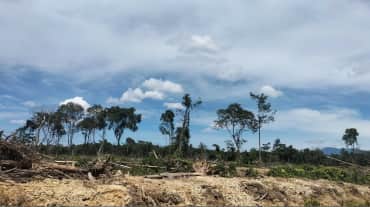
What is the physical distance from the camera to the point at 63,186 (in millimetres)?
8141

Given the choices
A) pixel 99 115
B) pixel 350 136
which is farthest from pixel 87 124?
pixel 350 136

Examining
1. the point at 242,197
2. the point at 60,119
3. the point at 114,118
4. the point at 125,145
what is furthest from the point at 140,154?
the point at 242,197

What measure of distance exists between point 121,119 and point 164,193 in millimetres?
46618

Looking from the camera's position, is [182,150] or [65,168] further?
[182,150]

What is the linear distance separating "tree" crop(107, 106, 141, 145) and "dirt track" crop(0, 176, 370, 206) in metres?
43.0

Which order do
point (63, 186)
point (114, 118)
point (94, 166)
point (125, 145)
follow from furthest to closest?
1. point (114, 118)
2. point (125, 145)
3. point (94, 166)
4. point (63, 186)

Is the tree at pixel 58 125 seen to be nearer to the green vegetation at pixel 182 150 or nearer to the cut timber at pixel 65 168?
the green vegetation at pixel 182 150

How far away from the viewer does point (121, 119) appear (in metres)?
54.6

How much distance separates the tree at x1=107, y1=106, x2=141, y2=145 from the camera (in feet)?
176

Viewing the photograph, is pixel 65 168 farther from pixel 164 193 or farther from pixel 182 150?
pixel 182 150

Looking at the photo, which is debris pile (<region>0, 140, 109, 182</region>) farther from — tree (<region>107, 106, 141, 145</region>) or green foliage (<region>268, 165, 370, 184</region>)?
tree (<region>107, 106, 141, 145</region>)

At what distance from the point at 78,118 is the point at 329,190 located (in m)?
46.3

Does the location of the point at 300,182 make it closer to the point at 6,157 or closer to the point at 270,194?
the point at 270,194

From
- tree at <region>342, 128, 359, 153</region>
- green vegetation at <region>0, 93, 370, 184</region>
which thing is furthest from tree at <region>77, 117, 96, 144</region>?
tree at <region>342, 128, 359, 153</region>
